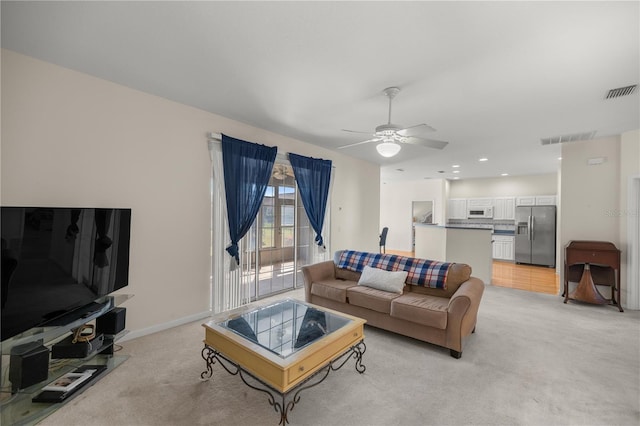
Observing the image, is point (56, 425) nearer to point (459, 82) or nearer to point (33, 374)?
point (33, 374)

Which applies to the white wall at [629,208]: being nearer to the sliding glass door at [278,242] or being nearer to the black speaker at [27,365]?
the sliding glass door at [278,242]

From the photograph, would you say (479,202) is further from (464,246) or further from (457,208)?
(464,246)

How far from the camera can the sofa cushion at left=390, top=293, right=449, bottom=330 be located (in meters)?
2.66

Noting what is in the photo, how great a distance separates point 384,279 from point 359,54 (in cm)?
247

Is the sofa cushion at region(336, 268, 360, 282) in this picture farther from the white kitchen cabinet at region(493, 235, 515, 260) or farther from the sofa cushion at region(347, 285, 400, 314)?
the white kitchen cabinet at region(493, 235, 515, 260)

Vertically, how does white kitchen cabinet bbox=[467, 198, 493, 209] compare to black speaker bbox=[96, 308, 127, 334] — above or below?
above

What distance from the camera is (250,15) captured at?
1.82 meters

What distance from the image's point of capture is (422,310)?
9.06 feet

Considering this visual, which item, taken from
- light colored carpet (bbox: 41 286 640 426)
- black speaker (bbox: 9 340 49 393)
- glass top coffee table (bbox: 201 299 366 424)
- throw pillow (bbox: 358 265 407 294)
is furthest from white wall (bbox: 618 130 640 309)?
black speaker (bbox: 9 340 49 393)

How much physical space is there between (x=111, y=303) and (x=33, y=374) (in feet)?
2.44

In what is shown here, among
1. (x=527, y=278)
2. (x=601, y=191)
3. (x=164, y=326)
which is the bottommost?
(x=164, y=326)

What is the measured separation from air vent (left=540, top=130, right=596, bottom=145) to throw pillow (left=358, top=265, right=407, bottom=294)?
11.6 ft

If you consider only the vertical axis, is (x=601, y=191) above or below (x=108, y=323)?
above

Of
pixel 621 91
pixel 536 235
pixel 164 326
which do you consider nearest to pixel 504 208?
pixel 536 235
